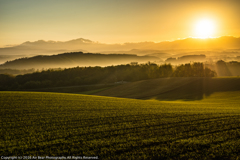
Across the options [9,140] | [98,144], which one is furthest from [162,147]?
[9,140]

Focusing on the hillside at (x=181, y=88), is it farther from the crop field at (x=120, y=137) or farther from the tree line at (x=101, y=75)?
the crop field at (x=120, y=137)

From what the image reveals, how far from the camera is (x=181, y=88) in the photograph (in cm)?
6169

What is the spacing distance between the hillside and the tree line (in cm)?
3518

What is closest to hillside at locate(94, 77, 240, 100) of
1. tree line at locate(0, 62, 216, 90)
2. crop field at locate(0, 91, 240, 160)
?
tree line at locate(0, 62, 216, 90)

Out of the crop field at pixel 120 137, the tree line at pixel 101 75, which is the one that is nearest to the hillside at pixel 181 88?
the tree line at pixel 101 75

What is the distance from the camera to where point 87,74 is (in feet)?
395

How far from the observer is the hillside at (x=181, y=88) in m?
53.8

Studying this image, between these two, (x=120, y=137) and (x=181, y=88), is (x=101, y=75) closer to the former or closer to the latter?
(x=181, y=88)

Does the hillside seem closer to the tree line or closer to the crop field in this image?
the tree line

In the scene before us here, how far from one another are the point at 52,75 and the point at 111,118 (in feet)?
356

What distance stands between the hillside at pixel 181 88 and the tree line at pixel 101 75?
35177mm

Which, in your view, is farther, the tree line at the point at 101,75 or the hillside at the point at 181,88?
the tree line at the point at 101,75

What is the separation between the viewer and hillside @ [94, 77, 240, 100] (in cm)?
5379

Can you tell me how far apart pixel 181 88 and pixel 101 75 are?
205ft
